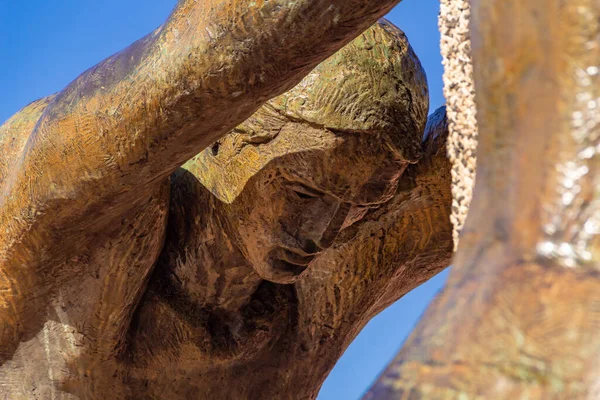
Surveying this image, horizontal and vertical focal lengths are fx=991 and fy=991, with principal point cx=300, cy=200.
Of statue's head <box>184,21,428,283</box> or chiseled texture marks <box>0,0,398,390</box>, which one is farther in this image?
statue's head <box>184,21,428,283</box>

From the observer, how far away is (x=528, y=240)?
15.2 inches

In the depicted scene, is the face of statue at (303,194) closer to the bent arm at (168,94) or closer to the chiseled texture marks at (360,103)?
the chiseled texture marks at (360,103)

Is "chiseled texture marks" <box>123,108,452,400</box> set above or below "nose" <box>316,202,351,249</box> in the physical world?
below

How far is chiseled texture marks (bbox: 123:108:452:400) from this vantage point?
4.24 ft

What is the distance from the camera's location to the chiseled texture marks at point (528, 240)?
14.0 inches

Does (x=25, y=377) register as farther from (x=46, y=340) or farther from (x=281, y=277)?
(x=281, y=277)

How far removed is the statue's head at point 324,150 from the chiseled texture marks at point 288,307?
0.10 metres

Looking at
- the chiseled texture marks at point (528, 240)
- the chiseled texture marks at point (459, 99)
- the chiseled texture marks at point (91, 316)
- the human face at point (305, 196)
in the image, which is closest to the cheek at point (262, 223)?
the human face at point (305, 196)

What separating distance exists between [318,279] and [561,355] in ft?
3.39

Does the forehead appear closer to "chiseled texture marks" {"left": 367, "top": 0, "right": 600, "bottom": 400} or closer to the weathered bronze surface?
the weathered bronze surface

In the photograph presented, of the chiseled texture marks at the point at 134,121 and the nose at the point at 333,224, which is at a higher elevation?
the chiseled texture marks at the point at 134,121

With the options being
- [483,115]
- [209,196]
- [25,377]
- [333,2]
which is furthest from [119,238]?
[483,115]

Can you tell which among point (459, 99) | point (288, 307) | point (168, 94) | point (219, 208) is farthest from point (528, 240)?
point (288, 307)

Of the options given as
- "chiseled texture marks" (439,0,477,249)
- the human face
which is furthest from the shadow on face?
"chiseled texture marks" (439,0,477,249)
